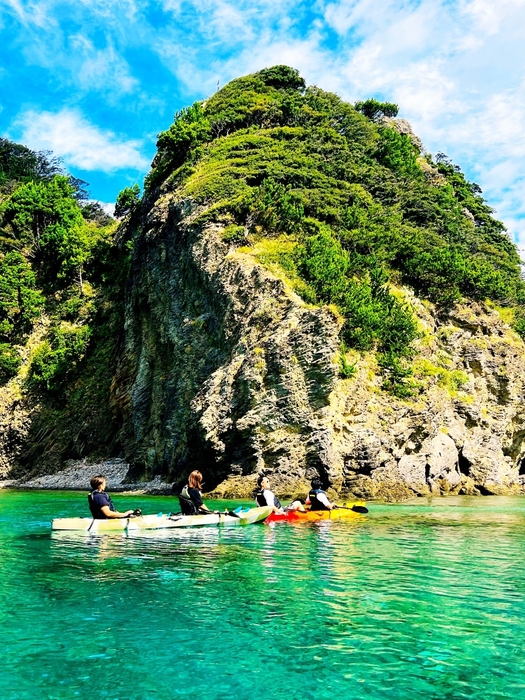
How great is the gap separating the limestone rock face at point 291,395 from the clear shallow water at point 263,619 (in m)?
14.2

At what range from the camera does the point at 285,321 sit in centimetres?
3303

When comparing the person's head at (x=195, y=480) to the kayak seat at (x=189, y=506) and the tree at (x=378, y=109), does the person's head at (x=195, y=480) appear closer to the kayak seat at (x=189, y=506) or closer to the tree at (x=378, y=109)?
the kayak seat at (x=189, y=506)

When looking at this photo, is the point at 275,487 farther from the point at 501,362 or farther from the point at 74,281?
the point at 74,281

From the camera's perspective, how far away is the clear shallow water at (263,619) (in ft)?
20.7

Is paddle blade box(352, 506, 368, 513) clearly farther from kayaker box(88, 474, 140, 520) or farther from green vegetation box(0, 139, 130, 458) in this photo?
green vegetation box(0, 139, 130, 458)

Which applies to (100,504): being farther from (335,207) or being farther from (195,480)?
(335,207)

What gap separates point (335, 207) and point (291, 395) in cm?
1944

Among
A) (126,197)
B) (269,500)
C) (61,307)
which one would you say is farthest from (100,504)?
(126,197)

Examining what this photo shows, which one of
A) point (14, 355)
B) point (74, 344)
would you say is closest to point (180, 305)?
point (74, 344)

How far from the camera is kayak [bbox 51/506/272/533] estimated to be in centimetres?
1697

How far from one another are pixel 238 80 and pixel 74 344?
3177cm

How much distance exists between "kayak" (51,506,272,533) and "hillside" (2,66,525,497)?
9882 millimetres

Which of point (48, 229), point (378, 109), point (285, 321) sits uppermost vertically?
point (378, 109)

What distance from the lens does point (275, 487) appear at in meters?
29.1
